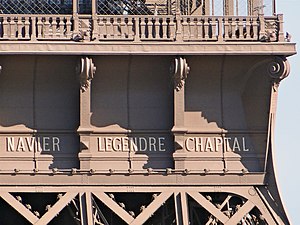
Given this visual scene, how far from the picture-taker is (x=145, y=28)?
3956 centimetres

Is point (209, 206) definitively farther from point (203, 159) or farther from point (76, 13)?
point (76, 13)

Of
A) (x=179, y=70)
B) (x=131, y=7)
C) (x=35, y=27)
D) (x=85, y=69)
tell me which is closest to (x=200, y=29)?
(x=179, y=70)

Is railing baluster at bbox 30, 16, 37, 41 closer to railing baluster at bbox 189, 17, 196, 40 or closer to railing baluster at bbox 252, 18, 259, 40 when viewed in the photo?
railing baluster at bbox 189, 17, 196, 40

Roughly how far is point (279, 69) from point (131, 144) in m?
3.71

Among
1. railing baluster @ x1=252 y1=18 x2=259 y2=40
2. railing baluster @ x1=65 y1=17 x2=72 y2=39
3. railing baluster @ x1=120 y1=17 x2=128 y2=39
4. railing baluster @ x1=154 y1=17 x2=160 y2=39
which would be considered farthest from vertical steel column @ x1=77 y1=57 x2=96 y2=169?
railing baluster @ x1=252 y1=18 x2=259 y2=40

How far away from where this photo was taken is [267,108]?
39.9 metres

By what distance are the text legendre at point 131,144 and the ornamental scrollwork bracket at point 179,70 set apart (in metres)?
1.51

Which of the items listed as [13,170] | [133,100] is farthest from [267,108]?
[13,170]

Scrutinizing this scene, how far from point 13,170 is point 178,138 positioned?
3725mm

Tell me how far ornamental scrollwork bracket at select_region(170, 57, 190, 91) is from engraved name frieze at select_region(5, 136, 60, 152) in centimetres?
302

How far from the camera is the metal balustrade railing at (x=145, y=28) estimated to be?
3922 cm

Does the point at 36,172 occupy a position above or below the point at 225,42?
below

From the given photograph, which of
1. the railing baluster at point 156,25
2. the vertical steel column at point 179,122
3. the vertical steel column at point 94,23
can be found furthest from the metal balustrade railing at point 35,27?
the vertical steel column at point 179,122

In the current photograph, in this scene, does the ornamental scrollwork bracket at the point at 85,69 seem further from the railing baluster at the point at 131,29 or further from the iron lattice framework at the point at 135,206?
the iron lattice framework at the point at 135,206
